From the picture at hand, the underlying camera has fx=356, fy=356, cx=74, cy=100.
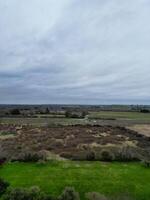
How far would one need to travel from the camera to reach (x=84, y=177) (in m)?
20.8

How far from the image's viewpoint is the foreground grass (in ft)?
61.9

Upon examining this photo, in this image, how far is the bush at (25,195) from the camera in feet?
54.3

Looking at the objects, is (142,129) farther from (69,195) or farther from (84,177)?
(69,195)

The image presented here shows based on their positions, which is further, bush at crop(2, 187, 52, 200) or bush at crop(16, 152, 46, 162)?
bush at crop(16, 152, 46, 162)

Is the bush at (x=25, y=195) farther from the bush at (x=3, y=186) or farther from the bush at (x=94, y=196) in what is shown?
the bush at (x=94, y=196)

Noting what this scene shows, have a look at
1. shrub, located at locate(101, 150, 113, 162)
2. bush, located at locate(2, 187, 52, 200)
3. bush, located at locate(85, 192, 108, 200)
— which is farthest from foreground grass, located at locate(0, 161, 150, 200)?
shrub, located at locate(101, 150, 113, 162)

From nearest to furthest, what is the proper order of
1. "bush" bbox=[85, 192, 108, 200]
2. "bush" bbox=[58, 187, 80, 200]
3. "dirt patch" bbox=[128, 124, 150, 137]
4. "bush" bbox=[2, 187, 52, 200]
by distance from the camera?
"bush" bbox=[2, 187, 52, 200]
"bush" bbox=[58, 187, 80, 200]
"bush" bbox=[85, 192, 108, 200]
"dirt patch" bbox=[128, 124, 150, 137]

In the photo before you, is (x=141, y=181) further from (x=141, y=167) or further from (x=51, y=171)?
(x=51, y=171)

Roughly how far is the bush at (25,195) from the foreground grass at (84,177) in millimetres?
1162

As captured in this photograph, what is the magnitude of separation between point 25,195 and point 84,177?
5.05 meters

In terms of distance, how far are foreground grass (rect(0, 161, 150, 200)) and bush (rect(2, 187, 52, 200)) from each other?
3.81ft

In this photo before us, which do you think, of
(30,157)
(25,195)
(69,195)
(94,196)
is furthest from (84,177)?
(30,157)

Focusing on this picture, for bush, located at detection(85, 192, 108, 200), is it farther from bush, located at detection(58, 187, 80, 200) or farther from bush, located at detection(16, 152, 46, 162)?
bush, located at detection(16, 152, 46, 162)

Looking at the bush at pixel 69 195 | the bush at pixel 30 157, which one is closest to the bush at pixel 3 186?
the bush at pixel 69 195
